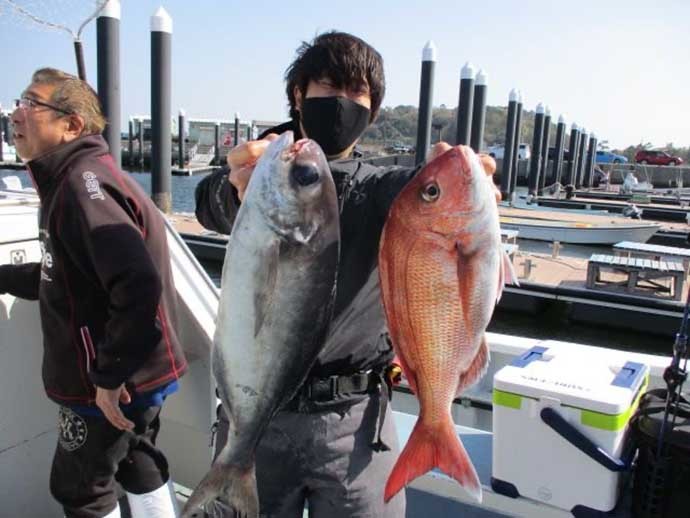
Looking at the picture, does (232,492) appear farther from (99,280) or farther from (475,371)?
(99,280)

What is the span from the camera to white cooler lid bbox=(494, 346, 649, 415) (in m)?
2.62

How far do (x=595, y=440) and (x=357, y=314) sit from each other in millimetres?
1504

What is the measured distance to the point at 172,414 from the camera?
340cm

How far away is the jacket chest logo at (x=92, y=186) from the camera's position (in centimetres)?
202

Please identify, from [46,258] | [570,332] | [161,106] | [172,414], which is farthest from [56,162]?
[161,106]

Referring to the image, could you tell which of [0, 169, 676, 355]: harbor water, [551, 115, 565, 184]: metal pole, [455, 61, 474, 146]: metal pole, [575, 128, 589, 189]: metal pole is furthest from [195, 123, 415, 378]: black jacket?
[575, 128, 589, 189]: metal pole

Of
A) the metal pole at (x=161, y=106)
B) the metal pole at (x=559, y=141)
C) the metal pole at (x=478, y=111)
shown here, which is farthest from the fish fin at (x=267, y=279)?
the metal pole at (x=559, y=141)

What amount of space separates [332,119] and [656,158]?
5266 cm

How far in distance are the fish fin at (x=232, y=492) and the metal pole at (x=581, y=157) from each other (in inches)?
1629

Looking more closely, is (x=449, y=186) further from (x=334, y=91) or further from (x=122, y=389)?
(x=122, y=389)

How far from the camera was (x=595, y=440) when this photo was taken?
8.60ft

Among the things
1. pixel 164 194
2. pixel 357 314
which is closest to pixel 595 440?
pixel 357 314

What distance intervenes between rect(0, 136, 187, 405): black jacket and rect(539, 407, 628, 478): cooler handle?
1.66m

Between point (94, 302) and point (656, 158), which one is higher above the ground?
point (656, 158)
